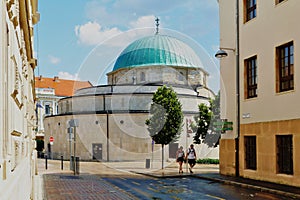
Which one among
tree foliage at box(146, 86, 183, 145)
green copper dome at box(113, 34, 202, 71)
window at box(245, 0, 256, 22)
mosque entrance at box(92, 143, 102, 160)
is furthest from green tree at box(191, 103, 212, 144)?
window at box(245, 0, 256, 22)

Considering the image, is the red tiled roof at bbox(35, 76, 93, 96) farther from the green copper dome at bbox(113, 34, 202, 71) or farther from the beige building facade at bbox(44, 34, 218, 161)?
the beige building facade at bbox(44, 34, 218, 161)

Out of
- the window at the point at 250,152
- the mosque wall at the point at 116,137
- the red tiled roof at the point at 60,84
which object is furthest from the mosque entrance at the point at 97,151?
the red tiled roof at the point at 60,84

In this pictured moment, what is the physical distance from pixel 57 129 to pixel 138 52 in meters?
15.4

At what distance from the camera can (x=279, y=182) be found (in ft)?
51.0

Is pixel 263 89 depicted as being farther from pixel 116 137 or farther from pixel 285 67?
pixel 116 137

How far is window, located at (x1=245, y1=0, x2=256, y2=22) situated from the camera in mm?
18320

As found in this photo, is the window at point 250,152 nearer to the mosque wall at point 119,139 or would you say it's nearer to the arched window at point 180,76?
the mosque wall at point 119,139

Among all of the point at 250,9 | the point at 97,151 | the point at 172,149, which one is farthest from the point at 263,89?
the point at 97,151

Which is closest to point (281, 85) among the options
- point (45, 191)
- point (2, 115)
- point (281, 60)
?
point (281, 60)

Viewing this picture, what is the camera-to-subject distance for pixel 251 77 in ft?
60.6

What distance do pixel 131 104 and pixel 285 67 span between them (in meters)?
29.8

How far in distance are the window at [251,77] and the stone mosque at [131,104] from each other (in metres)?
16.5

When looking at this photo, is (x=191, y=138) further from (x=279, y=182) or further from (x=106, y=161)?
(x=279, y=182)

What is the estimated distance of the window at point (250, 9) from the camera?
60.1 ft
